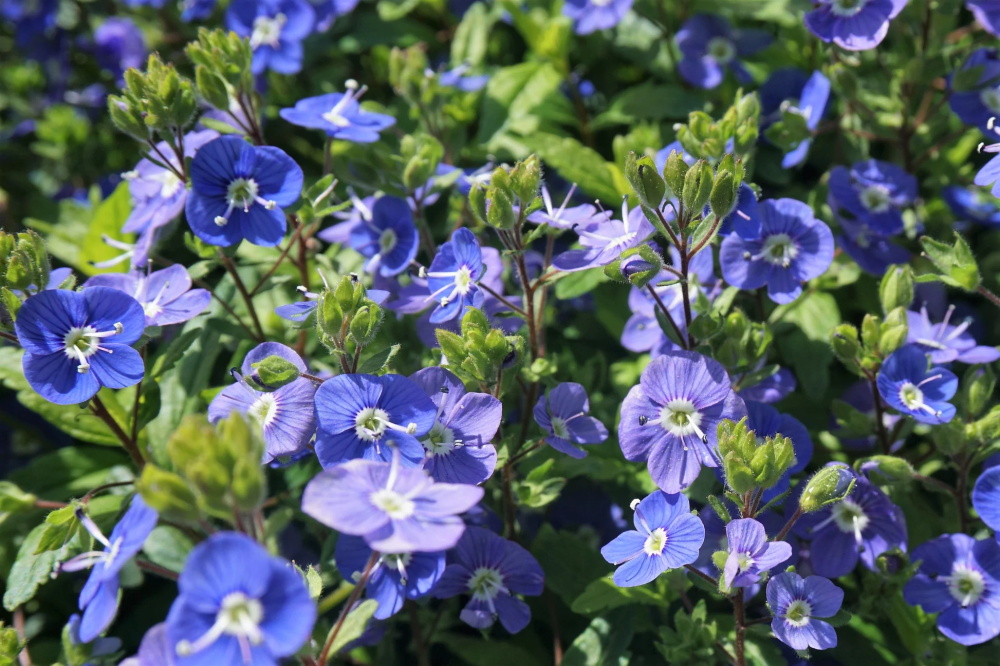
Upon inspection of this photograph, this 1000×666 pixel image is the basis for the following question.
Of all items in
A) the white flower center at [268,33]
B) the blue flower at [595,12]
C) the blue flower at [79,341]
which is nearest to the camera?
the blue flower at [79,341]

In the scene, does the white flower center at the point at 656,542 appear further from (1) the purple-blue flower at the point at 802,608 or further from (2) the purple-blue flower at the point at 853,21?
(2) the purple-blue flower at the point at 853,21

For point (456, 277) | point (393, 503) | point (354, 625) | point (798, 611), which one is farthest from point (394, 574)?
point (798, 611)

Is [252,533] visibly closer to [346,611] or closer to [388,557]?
[346,611]

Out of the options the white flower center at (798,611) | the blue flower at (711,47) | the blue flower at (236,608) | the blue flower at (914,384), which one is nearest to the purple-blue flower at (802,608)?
the white flower center at (798,611)

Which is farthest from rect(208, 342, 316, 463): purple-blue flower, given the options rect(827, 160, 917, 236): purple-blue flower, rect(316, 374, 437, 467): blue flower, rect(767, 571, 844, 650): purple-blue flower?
rect(827, 160, 917, 236): purple-blue flower

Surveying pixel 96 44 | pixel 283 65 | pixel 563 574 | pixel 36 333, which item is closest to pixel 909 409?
pixel 563 574

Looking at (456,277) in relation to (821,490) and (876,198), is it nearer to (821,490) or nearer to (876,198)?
(821,490)

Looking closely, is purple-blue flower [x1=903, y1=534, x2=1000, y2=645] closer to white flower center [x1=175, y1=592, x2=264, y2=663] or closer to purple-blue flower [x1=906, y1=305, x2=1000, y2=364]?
purple-blue flower [x1=906, y1=305, x2=1000, y2=364]
